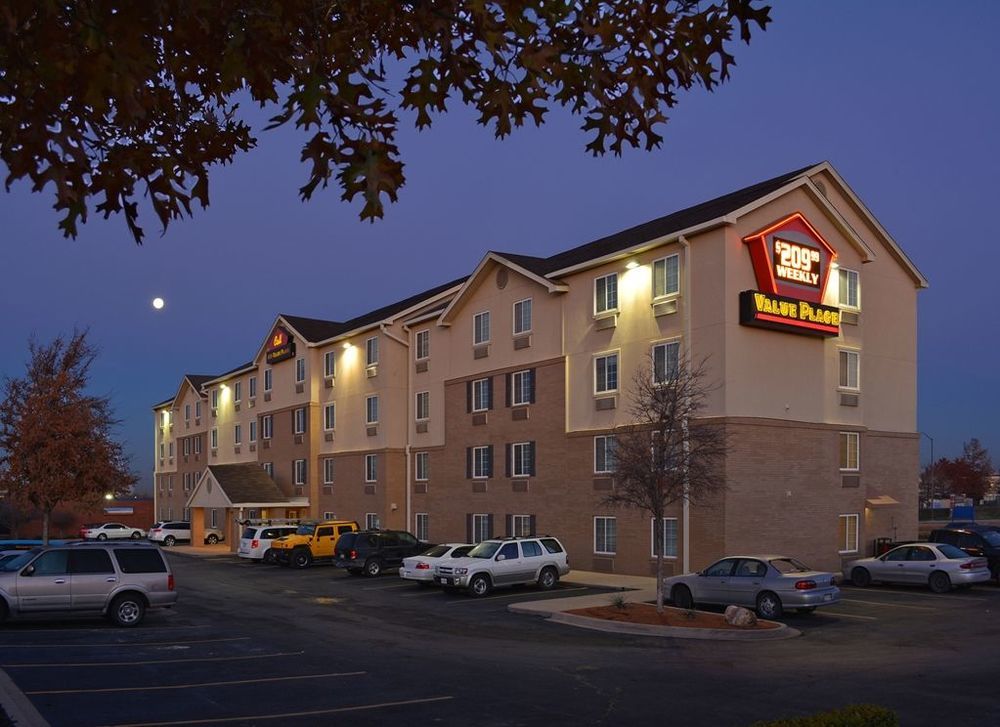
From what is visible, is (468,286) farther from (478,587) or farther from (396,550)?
(478,587)

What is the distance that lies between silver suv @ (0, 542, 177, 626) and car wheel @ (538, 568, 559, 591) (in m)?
11.5

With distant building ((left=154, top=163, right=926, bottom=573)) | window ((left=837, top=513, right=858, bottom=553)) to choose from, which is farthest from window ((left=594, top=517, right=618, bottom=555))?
window ((left=837, top=513, right=858, bottom=553))

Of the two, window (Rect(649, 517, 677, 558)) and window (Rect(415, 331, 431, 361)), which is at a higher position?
window (Rect(415, 331, 431, 361))

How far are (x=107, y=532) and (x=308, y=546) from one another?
34.4 m

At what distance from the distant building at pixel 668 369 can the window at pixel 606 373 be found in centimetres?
8

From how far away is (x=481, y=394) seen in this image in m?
41.5

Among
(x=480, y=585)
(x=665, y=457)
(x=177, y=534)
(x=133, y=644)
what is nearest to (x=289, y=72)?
(x=133, y=644)

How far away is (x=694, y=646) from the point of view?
1933 cm

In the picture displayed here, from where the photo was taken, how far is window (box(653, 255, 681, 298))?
3175 cm

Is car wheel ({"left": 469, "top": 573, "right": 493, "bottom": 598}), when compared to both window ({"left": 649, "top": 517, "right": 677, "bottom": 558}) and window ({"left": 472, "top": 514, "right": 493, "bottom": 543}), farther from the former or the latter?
window ({"left": 472, "top": 514, "right": 493, "bottom": 543})

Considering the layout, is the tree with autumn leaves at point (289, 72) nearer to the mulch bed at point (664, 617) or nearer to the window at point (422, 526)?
the mulch bed at point (664, 617)

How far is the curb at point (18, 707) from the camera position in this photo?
1135 centimetres

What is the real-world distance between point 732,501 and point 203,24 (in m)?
26.4

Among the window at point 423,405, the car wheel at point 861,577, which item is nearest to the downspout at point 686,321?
the car wheel at point 861,577
